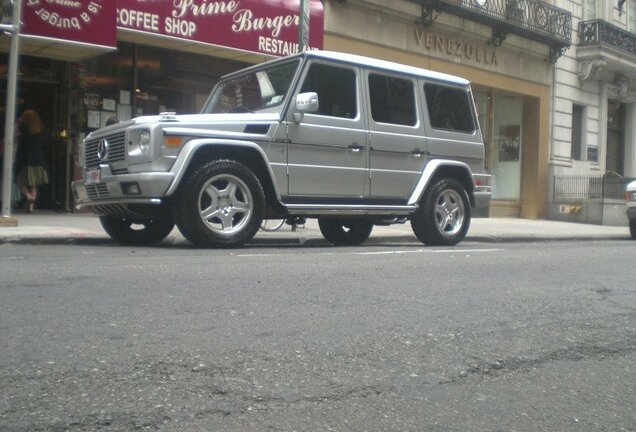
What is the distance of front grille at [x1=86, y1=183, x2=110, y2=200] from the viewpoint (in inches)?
323

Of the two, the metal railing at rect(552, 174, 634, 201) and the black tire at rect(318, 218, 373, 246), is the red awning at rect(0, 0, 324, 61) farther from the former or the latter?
the metal railing at rect(552, 174, 634, 201)

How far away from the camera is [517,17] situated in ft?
70.9

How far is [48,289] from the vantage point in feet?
16.6

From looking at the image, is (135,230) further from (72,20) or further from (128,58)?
(128,58)

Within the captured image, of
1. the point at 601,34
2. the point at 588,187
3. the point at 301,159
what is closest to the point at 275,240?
the point at 301,159

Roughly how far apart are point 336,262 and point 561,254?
138 inches

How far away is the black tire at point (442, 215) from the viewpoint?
9891mm

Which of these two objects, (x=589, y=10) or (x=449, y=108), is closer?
(x=449, y=108)

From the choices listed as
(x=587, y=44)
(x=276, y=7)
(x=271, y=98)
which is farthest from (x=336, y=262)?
(x=587, y=44)

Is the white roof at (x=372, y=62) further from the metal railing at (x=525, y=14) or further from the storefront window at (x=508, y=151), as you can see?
the storefront window at (x=508, y=151)

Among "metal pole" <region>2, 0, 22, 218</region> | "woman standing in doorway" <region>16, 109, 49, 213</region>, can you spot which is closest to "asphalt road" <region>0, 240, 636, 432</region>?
"metal pole" <region>2, 0, 22, 218</region>

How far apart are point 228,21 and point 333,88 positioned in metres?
5.61

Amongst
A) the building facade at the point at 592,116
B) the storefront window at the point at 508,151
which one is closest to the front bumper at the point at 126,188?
the storefront window at the point at 508,151

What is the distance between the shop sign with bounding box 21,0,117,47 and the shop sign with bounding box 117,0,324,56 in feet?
1.26
